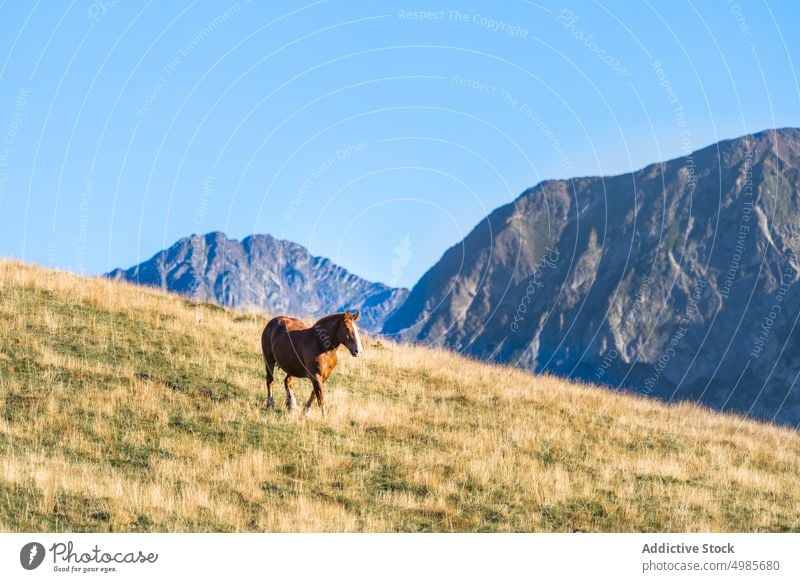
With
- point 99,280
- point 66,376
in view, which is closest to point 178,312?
point 99,280

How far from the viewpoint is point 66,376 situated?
20.7 meters

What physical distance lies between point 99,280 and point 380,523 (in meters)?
22.6

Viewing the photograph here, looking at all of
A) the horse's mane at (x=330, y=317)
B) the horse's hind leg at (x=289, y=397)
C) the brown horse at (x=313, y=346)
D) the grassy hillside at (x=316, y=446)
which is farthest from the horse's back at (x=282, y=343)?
the grassy hillside at (x=316, y=446)

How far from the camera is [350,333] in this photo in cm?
1842

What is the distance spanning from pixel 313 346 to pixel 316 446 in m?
2.50

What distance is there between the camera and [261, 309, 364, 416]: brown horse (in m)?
18.6

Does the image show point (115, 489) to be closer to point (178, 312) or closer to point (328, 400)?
point (328, 400)

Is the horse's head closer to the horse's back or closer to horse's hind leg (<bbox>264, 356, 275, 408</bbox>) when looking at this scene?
the horse's back

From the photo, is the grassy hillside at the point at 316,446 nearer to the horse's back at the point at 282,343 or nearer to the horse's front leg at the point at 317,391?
the horse's front leg at the point at 317,391

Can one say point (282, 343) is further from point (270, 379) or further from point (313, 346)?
point (270, 379)
